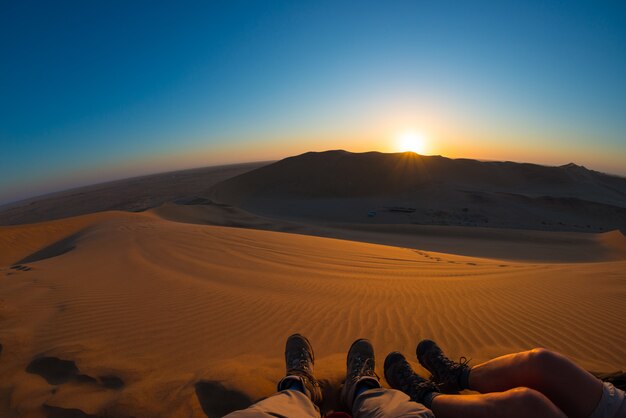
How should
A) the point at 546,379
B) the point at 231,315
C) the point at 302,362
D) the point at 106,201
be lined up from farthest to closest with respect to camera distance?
the point at 106,201 → the point at 231,315 → the point at 302,362 → the point at 546,379

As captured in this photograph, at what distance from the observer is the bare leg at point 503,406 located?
1809mm

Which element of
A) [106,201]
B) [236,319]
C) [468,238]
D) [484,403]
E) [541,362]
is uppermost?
[106,201]

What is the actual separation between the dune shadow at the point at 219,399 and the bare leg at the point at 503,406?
1.34m

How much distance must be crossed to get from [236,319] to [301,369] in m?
1.83

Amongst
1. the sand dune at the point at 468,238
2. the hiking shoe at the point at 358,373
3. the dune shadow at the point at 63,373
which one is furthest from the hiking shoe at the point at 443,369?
the sand dune at the point at 468,238

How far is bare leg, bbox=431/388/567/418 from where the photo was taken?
5.93ft

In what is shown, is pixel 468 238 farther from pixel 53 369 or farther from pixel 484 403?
pixel 53 369

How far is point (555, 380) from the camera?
2.08 meters

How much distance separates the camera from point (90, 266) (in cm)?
664

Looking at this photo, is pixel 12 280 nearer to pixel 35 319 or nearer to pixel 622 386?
pixel 35 319

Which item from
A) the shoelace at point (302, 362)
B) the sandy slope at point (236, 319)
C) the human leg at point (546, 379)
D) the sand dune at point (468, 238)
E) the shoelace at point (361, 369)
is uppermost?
the human leg at point (546, 379)

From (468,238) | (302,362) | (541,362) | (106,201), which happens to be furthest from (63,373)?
(106,201)

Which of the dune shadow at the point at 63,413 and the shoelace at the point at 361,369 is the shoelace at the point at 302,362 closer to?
the shoelace at the point at 361,369

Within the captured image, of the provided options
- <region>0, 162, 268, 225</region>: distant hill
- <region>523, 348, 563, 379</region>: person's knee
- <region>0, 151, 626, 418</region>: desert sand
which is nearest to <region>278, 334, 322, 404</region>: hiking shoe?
<region>0, 151, 626, 418</region>: desert sand
